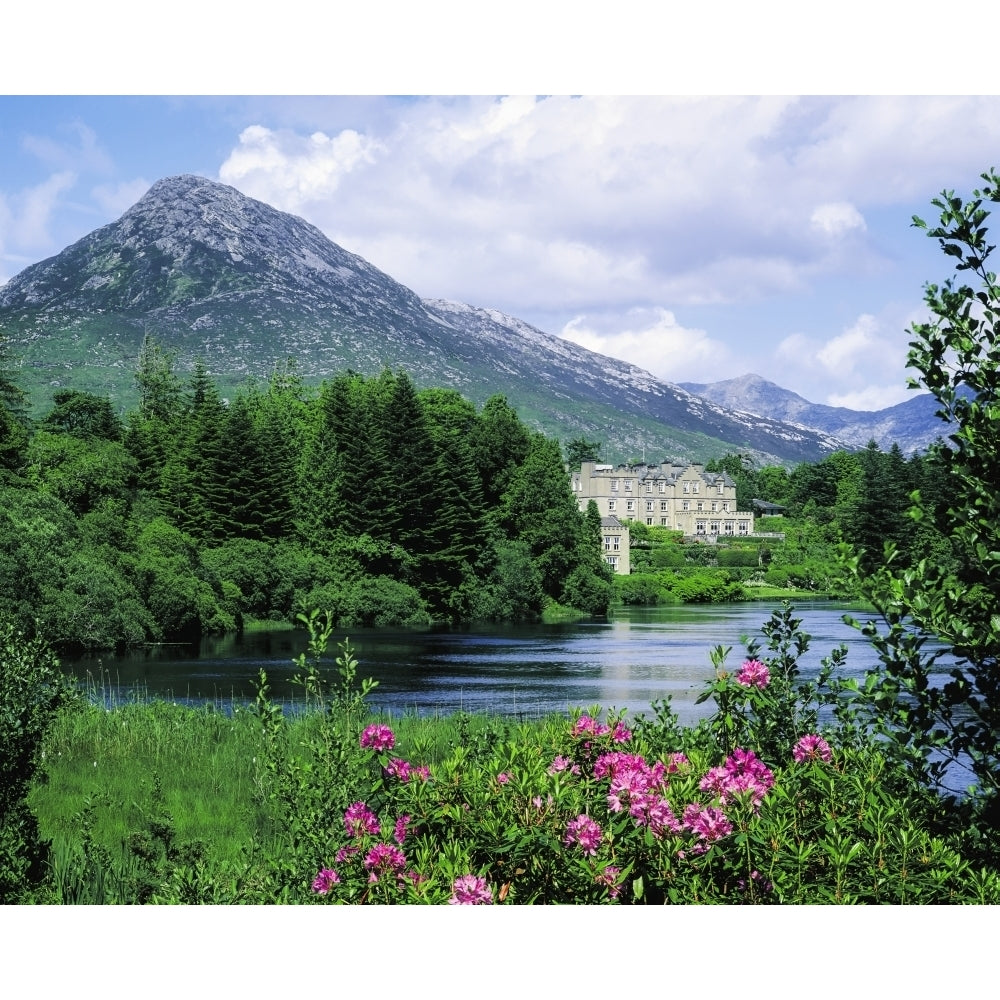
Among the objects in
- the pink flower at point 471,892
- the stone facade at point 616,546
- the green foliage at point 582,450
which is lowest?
the pink flower at point 471,892

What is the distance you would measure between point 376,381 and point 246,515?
15905 mm

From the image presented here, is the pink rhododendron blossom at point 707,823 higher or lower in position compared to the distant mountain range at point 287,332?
lower

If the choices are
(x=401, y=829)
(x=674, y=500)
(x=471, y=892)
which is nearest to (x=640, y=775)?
(x=471, y=892)

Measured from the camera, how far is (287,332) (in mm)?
42969

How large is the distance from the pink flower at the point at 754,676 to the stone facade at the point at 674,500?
28.0ft

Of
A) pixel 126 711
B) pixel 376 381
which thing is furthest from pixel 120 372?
Result: pixel 126 711

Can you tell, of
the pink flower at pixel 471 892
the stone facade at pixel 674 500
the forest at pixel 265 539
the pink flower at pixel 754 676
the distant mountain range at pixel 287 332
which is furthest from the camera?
the distant mountain range at pixel 287 332

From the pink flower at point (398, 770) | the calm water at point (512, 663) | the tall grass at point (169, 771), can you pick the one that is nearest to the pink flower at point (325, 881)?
the pink flower at point (398, 770)

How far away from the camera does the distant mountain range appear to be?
32906 mm

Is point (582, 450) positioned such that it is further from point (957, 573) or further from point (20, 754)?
point (957, 573)

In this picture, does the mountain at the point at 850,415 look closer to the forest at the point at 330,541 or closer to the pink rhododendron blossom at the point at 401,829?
the forest at the point at 330,541

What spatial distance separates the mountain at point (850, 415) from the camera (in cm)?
730

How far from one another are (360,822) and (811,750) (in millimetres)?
1416

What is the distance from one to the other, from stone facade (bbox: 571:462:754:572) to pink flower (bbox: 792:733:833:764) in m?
8.84
